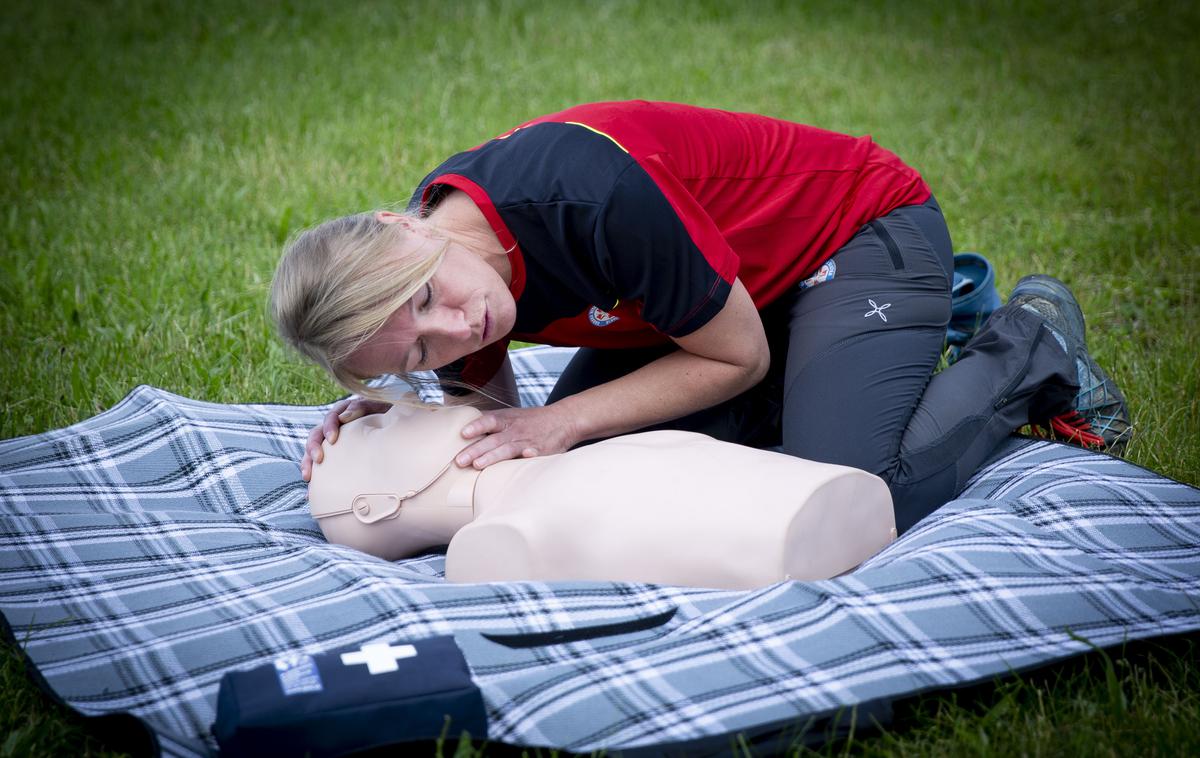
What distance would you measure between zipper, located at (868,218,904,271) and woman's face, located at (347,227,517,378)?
1.06m

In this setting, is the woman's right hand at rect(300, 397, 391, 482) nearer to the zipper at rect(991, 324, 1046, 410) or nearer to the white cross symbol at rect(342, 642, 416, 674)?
the white cross symbol at rect(342, 642, 416, 674)

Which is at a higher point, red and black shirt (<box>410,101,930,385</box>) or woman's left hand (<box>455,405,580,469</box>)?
red and black shirt (<box>410,101,930,385</box>)

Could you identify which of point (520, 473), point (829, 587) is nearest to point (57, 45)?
point (520, 473)

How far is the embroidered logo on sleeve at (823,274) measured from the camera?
2.72 m

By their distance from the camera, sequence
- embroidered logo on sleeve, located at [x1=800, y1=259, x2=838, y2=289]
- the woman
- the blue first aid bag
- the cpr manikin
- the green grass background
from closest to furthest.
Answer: the blue first aid bag < the cpr manikin < the woman < embroidered logo on sleeve, located at [x1=800, y1=259, x2=838, y2=289] < the green grass background

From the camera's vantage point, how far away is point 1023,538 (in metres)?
2.11

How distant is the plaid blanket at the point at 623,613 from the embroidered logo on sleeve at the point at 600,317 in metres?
0.65

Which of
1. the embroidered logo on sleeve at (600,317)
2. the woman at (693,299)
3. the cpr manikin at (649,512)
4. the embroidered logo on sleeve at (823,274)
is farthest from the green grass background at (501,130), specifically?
the embroidered logo on sleeve at (600,317)

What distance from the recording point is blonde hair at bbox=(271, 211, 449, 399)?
205cm

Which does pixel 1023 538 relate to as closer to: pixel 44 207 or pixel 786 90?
pixel 44 207

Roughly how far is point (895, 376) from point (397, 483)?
119cm

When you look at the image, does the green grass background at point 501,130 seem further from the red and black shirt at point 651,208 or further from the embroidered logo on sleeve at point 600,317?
the embroidered logo on sleeve at point 600,317

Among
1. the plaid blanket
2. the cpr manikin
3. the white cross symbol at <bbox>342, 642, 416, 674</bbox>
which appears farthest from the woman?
the white cross symbol at <bbox>342, 642, 416, 674</bbox>

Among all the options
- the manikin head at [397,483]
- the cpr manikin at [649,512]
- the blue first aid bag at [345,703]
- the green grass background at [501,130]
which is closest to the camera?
the blue first aid bag at [345,703]
